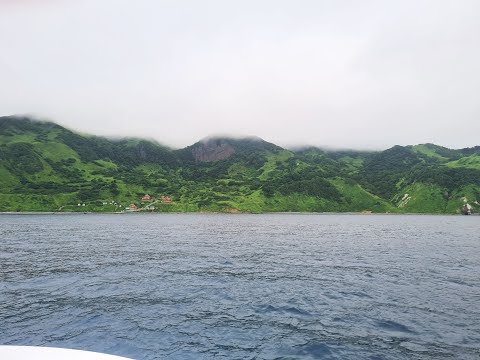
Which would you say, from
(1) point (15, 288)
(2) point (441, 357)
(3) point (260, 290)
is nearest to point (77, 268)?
(1) point (15, 288)

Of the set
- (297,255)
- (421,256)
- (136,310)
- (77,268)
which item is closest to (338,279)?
(297,255)

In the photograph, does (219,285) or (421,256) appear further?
(421,256)

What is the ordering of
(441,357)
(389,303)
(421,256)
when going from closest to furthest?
(441,357) → (389,303) → (421,256)

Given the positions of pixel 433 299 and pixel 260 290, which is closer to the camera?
pixel 433 299

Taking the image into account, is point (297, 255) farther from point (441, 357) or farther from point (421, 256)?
point (441, 357)

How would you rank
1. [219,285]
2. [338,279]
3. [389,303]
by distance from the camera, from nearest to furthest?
1. [389,303]
2. [219,285]
3. [338,279]

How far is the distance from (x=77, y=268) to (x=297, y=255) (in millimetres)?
37948

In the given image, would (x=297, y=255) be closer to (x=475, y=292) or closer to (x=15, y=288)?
(x=475, y=292)

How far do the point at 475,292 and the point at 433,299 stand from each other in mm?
6765

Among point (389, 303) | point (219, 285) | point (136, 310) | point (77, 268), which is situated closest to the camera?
point (136, 310)

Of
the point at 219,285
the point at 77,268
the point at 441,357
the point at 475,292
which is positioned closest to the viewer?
the point at 441,357

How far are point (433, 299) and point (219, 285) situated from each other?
74.4 feet

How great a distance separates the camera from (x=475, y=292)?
3600 cm

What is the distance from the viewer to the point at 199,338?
76.4 feet
